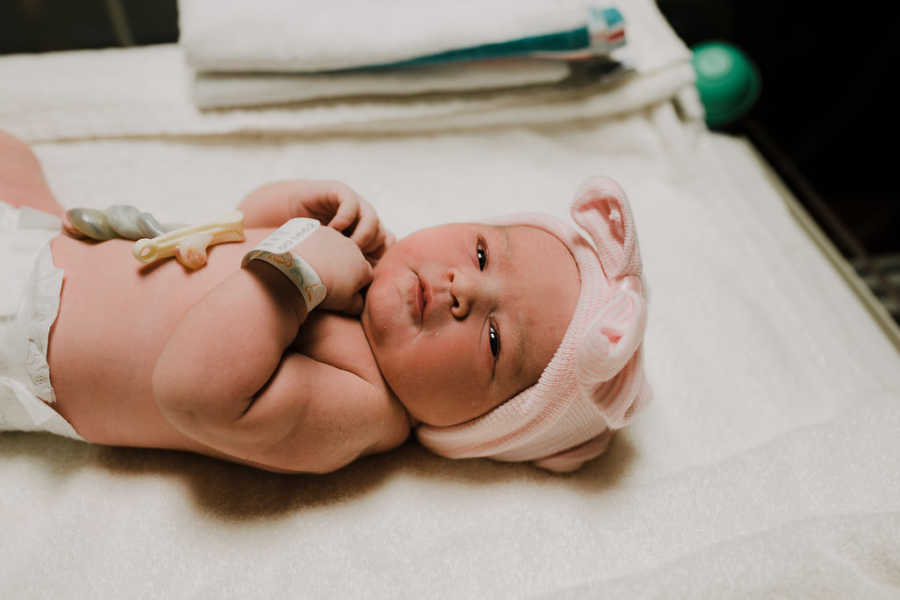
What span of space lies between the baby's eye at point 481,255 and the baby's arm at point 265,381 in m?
0.17

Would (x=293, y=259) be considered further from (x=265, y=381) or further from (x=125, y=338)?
(x=125, y=338)

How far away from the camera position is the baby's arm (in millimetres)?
705

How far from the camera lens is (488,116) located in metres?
1.31

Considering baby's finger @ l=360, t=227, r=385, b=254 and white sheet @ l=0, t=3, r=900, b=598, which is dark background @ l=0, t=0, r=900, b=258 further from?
baby's finger @ l=360, t=227, r=385, b=254

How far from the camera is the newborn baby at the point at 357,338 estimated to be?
0.77 metres

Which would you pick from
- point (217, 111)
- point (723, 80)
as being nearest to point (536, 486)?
point (217, 111)

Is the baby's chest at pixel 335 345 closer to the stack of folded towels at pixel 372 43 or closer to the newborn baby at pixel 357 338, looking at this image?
the newborn baby at pixel 357 338

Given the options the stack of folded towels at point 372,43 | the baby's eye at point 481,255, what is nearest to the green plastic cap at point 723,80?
the stack of folded towels at point 372,43

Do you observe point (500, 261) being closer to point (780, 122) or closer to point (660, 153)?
point (660, 153)

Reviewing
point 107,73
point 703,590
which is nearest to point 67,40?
point 107,73

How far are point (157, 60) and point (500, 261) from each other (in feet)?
3.11

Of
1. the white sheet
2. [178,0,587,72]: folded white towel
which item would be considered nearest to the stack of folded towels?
[178,0,587,72]: folded white towel

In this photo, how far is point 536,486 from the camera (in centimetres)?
92

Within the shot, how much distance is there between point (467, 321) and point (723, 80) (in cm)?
111
